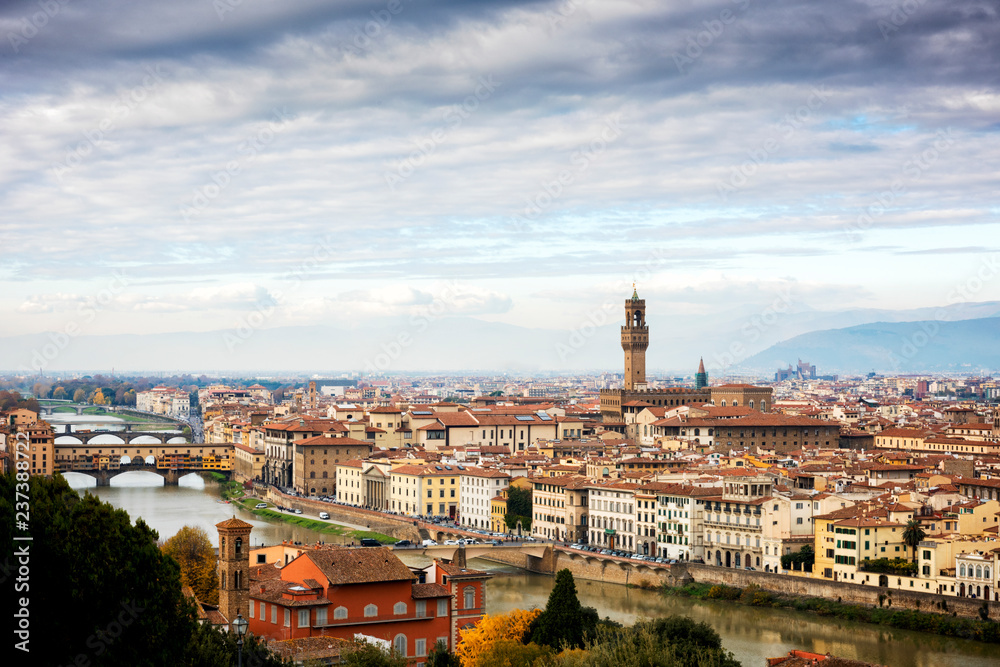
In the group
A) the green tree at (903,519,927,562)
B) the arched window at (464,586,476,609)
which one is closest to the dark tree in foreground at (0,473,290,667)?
the arched window at (464,586,476,609)

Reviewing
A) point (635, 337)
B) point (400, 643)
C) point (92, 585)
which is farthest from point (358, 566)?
point (635, 337)

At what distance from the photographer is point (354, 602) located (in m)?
16.4

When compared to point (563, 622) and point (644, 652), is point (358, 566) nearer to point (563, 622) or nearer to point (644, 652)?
point (563, 622)

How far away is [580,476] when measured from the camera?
36.8 meters

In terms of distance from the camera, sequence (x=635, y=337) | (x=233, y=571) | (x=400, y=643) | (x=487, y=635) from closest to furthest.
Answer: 1. (x=233, y=571)
2. (x=400, y=643)
3. (x=487, y=635)
4. (x=635, y=337)

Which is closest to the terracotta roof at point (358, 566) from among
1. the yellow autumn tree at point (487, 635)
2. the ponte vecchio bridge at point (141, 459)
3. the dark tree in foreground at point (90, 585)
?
the yellow autumn tree at point (487, 635)

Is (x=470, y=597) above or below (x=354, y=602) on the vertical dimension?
below

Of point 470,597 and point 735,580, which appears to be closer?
point 470,597

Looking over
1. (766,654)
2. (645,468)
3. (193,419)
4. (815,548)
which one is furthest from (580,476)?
(193,419)

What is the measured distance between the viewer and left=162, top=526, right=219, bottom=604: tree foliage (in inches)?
802

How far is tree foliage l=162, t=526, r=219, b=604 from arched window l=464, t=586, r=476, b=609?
13.0 ft

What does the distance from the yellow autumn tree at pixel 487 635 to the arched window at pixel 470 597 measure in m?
0.35

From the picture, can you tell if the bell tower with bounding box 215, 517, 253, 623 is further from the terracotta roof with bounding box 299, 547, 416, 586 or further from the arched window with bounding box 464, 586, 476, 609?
the arched window with bounding box 464, 586, 476, 609

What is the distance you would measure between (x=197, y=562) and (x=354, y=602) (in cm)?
639
